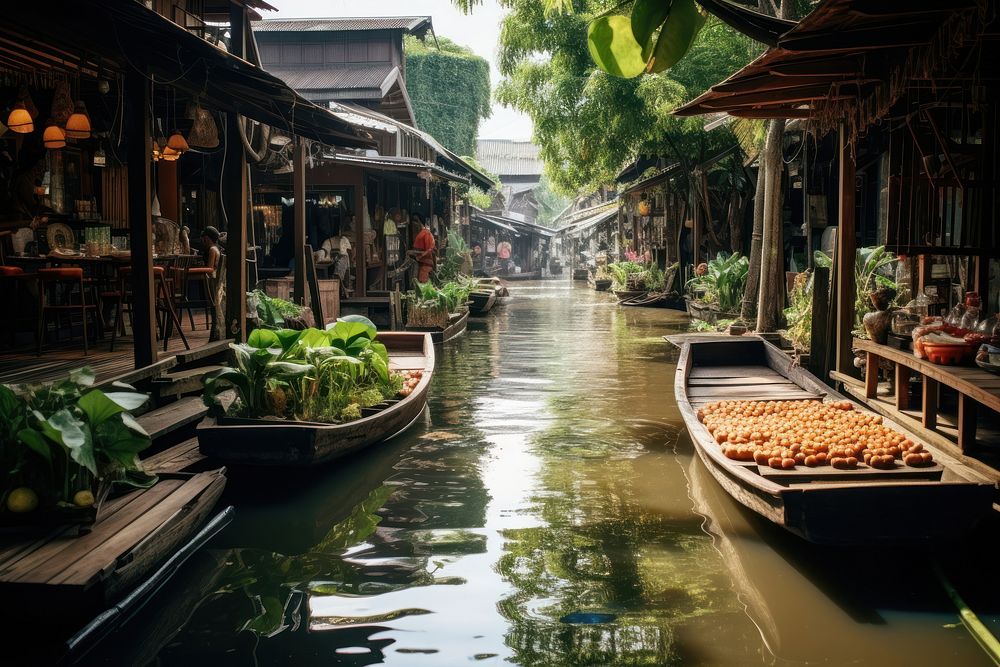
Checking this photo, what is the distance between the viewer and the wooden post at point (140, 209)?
7055 millimetres

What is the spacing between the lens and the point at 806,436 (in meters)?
5.77

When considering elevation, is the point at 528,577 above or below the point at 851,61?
below

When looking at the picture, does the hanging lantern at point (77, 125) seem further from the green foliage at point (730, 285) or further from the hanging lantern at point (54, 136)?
the green foliage at point (730, 285)

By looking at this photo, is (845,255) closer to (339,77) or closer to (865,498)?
(865,498)

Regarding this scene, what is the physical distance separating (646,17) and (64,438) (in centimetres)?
372

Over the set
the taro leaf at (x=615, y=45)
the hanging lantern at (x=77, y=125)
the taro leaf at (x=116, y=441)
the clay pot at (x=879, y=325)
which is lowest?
the taro leaf at (x=116, y=441)

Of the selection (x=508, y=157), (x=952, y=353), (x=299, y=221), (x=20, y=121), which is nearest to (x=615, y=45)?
(x=952, y=353)

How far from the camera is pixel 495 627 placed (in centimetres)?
434

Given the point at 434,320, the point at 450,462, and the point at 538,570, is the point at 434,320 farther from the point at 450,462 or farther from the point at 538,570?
the point at 538,570

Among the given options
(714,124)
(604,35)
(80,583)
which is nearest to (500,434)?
(80,583)

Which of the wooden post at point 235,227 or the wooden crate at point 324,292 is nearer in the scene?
the wooden post at point 235,227

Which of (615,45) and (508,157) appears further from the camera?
(508,157)

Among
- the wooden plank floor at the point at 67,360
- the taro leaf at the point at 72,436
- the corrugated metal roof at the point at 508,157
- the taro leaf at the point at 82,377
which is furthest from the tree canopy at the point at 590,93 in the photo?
the corrugated metal roof at the point at 508,157

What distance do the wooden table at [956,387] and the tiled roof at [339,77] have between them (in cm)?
2407
